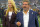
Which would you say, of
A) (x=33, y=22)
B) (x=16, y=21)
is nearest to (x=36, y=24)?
(x=33, y=22)

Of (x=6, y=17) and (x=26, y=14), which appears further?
(x=6, y=17)

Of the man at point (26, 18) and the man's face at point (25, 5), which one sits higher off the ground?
the man's face at point (25, 5)

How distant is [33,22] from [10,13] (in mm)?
873

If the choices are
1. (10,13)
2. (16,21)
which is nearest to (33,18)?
(16,21)

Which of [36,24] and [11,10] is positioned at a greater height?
[11,10]

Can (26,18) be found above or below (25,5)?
below

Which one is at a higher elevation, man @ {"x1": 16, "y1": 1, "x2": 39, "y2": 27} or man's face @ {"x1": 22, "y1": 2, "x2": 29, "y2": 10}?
man's face @ {"x1": 22, "y1": 2, "x2": 29, "y2": 10}

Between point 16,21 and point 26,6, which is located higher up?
point 26,6

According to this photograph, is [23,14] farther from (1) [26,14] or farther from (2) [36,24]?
(2) [36,24]

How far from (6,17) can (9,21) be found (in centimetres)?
15

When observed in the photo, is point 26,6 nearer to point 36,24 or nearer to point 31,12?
point 31,12

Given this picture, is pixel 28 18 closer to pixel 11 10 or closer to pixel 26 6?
pixel 26 6

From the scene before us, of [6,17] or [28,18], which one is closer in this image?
[28,18]

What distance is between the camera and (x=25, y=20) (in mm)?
5000
